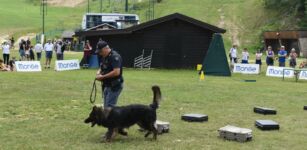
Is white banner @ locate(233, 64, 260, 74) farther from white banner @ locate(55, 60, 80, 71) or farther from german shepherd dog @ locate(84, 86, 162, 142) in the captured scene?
german shepherd dog @ locate(84, 86, 162, 142)

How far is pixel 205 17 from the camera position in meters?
71.1

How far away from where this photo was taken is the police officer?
32.7 ft

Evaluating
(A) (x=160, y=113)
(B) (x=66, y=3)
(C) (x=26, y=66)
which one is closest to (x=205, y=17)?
(C) (x=26, y=66)

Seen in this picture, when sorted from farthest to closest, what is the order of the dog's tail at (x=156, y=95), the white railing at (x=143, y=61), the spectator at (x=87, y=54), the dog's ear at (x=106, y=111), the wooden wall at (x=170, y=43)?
the white railing at (x=143, y=61)
the wooden wall at (x=170, y=43)
the spectator at (x=87, y=54)
the dog's tail at (x=156, y=95)
the dog's ear at (x=106, y=111)

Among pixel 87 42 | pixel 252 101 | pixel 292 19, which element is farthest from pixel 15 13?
pixel 252 101

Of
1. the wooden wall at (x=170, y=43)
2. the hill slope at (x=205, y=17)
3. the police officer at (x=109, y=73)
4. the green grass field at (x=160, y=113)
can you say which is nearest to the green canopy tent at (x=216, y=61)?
the wooden wall at (x=170, y=43)

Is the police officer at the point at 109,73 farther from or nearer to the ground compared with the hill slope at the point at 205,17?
nearer to the ground

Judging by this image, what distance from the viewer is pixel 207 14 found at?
238 feet

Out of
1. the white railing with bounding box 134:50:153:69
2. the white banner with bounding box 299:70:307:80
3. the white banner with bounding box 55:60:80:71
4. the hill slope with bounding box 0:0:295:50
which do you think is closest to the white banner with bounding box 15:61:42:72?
the white banner with bounding box 55:60:80:71

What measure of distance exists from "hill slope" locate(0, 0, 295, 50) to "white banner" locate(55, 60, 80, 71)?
3538 cm

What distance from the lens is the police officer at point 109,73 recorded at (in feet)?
32.7

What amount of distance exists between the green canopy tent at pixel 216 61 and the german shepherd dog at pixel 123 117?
1873 cm

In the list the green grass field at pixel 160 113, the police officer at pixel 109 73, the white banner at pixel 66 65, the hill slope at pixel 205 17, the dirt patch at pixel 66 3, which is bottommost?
the green grass field at pixel 160 113

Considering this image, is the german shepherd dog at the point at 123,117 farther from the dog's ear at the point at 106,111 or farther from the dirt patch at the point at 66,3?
the dirt patch at the point at 66,3
